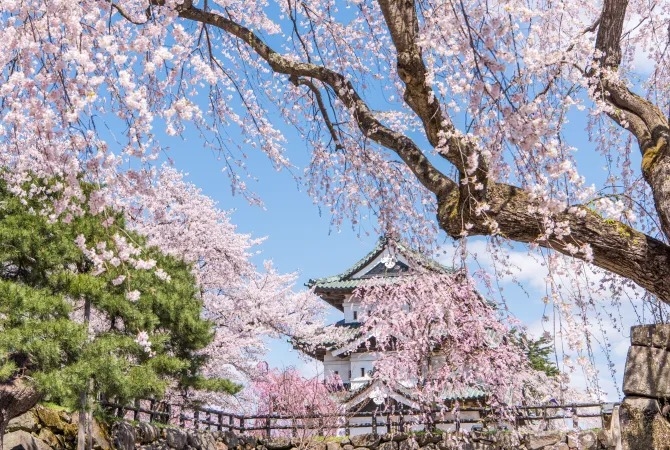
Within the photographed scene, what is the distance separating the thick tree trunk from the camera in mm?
7188

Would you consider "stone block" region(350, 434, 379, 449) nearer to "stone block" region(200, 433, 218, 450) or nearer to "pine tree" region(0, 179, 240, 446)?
"stone block" region(200, 433, 218, 450)

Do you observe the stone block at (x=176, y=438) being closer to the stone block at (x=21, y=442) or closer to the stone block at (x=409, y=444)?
the stone block at (x=21, y=442)

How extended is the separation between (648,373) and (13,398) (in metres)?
6.04

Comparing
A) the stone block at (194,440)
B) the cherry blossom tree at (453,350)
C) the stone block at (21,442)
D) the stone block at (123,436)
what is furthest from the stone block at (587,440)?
the stone block at (21,442)

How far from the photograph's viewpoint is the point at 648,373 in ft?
17.0

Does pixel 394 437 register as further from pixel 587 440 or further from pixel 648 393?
pixel 648 393

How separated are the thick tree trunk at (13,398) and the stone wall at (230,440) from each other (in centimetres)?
40

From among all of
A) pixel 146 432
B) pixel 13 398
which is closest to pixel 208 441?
pixel 146 432

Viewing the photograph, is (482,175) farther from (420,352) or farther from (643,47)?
(420,352)

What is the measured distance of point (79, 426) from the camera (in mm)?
7883

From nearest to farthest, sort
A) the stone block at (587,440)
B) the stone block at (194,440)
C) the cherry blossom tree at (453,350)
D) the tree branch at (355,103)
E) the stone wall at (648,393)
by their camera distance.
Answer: the tree branch at (355,103)
the stone wall at (648,393)
the stone block at (194,440)
the stone block at (587,440)
the cherry blossom tree at (453,350)

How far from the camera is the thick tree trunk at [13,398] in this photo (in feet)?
23.6

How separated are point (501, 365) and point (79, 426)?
8066 mm

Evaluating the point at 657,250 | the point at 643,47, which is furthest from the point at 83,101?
the point at 643,47
